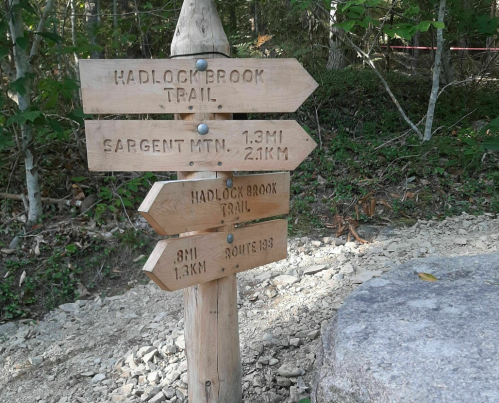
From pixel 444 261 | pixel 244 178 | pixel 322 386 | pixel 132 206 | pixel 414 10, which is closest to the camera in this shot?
pixel 322 386

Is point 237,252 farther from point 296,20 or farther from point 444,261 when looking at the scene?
point 296,20

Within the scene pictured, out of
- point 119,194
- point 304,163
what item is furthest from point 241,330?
point 304,163

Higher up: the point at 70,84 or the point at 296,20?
the point at 296,20

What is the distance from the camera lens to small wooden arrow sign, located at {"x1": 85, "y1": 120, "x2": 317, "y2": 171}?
193cm

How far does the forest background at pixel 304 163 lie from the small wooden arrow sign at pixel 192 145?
197cm

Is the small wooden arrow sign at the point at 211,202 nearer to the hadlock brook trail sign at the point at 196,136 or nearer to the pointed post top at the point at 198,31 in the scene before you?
the hadlock brook trail sign at the point at 196,136

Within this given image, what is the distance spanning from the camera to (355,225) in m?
4.77

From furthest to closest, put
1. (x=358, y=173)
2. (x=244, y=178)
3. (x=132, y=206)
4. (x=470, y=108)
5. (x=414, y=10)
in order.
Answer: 1. (x=470, y=108)
2. (x=358, y=173)
3. (x=132, y=206)
4. (x=414, y=10)
5. (x=244, y=178)

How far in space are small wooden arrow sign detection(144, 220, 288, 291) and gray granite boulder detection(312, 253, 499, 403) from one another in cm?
49

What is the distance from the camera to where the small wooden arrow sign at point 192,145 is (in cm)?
193

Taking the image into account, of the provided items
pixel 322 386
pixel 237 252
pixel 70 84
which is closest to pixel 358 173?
pixel 70 84

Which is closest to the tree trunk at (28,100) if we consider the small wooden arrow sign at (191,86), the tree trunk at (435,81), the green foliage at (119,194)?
the green foliage at (119,194)

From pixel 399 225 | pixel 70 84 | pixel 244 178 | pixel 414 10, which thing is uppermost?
pixel 414 10

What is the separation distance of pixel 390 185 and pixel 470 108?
2649 mm
